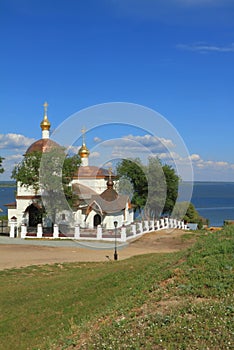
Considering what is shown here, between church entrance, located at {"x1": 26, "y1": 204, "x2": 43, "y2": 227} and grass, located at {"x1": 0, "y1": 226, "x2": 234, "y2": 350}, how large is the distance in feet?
71.5

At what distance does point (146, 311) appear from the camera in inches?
280

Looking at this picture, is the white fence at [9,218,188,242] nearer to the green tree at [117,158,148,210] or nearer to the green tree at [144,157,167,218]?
the green tree at [144,157,167,218]

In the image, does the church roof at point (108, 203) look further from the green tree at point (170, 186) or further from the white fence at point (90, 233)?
the green tree at point (170, 186)

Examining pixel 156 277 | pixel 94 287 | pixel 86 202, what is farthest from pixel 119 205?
pixel 156 277

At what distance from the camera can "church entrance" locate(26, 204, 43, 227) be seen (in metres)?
34.7

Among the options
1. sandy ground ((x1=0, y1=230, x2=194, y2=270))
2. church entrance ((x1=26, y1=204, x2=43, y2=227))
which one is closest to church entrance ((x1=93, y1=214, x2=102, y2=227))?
church entrance ((x1=26, y1=204, x2=43, y2=227))

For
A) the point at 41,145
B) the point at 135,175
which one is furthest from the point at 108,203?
the point at 135,175

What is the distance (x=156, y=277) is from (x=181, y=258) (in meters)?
1.23

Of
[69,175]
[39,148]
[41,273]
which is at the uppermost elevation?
[39,148]

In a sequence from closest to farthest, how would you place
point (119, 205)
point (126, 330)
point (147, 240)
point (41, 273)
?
1. point (126, 330)
2. point (41, 273)
3. point (147, 240)
4. point (119, 205)

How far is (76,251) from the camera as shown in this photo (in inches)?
1001

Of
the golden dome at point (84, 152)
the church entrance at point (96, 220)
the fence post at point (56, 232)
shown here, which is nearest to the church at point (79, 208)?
the church entrance at point (96, 220)

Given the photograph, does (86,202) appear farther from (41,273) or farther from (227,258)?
(227,258)

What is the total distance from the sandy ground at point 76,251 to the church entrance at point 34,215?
684cm
